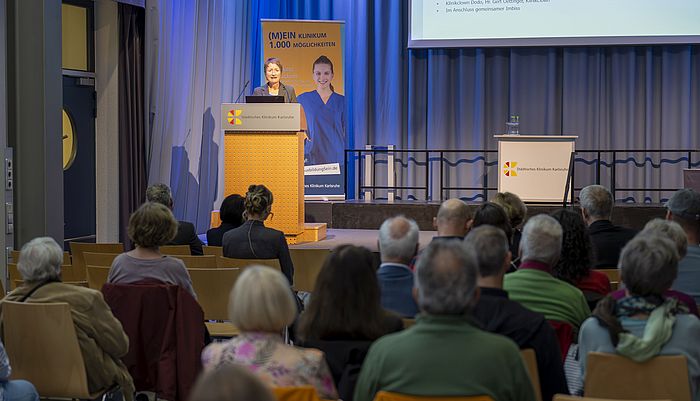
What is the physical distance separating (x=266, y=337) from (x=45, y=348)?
5.41 ft

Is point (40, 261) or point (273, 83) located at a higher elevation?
point (273, 83)

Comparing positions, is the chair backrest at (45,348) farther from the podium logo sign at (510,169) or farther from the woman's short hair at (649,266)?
the podium logo sign at (510,169)

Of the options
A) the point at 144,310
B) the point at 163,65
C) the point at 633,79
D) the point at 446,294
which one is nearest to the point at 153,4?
the point at 163,65

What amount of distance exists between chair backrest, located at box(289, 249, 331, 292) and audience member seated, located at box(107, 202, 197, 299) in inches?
63.0

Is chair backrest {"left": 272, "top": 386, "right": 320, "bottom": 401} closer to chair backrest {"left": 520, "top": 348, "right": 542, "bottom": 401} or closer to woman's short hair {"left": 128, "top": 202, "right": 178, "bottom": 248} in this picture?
chair backrest {"left": 520, "top": 348, "right": 542, "bottom": 401}

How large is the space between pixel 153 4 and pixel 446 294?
364 inches

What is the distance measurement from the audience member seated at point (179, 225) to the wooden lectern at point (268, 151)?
2.11 meters

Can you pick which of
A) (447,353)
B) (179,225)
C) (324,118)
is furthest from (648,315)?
(324,118)

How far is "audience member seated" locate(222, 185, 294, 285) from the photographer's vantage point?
5629mm

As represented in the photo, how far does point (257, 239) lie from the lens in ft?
18.6

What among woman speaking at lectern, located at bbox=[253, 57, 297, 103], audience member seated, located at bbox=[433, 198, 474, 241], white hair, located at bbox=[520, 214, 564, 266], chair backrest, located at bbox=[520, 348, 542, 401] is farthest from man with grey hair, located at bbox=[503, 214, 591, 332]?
woman speaking at lectern, located at bbox=[253, 57, 297, 103]

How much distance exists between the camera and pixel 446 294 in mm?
2438

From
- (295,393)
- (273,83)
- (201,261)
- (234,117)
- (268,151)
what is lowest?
(295,393)

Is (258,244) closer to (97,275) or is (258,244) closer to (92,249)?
(97,275)
